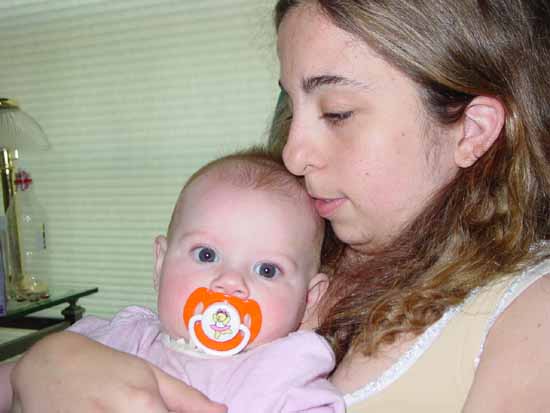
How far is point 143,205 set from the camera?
3381 millimetres

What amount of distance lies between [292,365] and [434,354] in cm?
25

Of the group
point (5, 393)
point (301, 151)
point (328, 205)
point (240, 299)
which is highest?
point (301, 151)

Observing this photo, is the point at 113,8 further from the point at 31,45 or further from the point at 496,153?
the point at 496,153

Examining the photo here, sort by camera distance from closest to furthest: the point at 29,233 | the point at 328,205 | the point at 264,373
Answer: the point at 264,373 → the point at 328,205 → the point at 29,233

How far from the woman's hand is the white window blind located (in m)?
2.20

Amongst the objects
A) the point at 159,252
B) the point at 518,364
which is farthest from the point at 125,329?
the point at 518,364

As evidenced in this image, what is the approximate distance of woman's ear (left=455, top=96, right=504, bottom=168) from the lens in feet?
3.81

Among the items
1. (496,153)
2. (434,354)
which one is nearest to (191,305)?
(434,354)

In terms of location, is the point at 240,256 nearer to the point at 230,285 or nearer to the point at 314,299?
the point at 230,285

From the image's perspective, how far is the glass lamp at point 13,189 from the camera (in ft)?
9.48

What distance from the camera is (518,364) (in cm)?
88

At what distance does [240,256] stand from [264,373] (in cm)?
22

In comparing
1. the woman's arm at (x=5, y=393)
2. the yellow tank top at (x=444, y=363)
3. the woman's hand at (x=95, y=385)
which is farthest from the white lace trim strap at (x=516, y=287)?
the woman's arm at (x=5, y=393)

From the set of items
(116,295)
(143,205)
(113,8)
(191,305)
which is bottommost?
(116,295)
